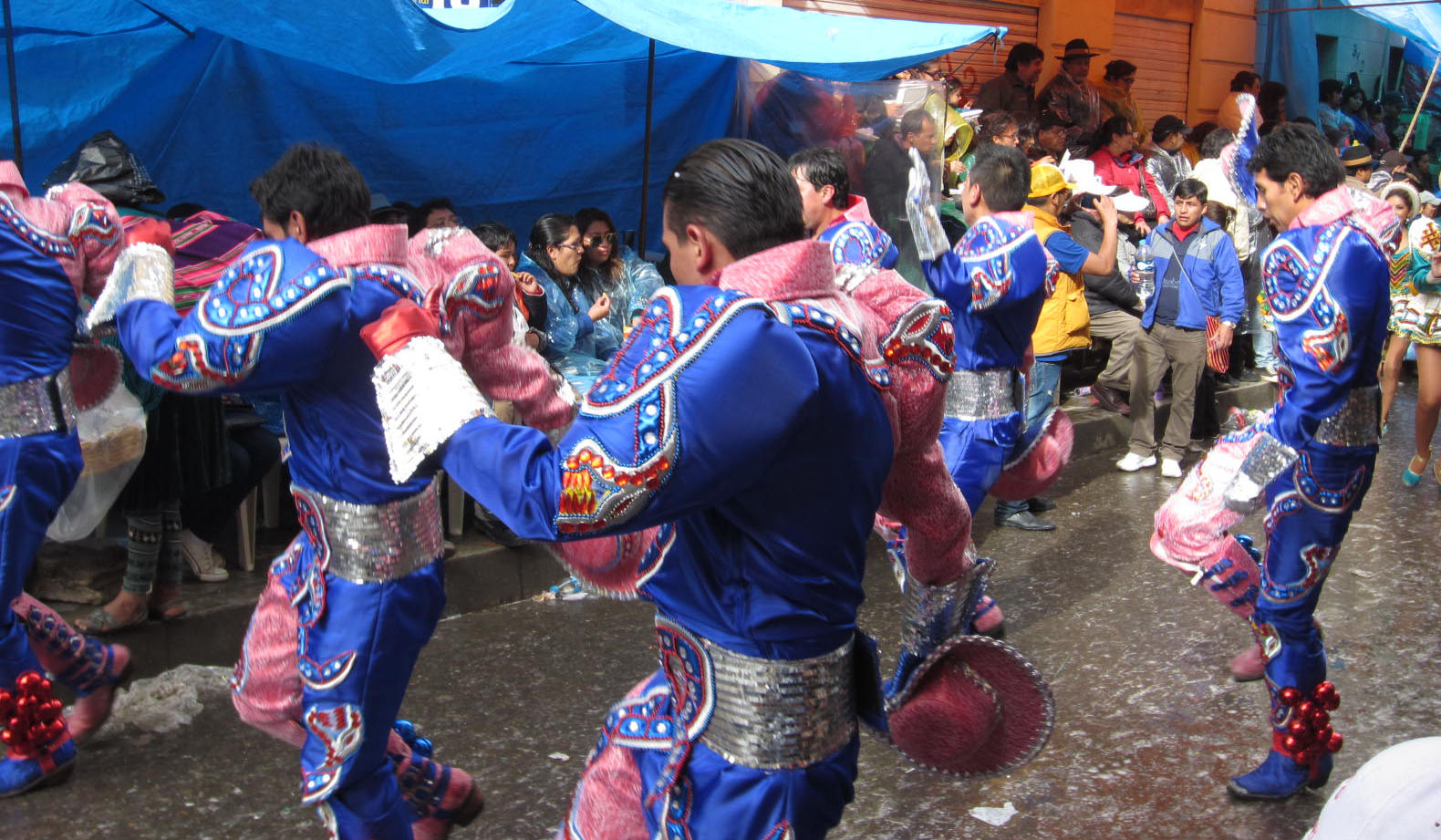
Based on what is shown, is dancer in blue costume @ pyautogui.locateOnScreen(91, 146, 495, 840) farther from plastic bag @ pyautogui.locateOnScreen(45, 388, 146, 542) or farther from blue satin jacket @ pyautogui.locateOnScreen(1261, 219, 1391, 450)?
blue satin jacket @ pyautogui.locateOnScreen(1261, 219, 1391, 450)

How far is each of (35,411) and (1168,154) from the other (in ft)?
Result: 31.1

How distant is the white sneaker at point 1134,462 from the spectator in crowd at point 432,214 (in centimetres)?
455

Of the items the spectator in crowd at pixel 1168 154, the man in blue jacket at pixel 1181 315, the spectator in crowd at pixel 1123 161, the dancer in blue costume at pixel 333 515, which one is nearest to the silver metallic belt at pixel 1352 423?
the dancer in blue costume at pixel 333 515

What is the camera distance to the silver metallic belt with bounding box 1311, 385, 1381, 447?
147 inches

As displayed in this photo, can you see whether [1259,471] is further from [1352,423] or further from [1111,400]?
[1111,400]

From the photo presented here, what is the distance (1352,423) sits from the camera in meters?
3.76

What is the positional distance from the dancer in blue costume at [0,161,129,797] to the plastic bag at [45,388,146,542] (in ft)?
1.33

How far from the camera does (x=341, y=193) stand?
2971 millimetres

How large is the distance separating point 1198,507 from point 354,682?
262 centimetres

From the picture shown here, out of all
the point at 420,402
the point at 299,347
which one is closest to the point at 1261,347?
the point at 299,347

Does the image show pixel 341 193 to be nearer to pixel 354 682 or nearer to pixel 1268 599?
pixel 354 682

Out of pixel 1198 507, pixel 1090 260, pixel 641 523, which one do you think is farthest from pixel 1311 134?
pixel 1090 260

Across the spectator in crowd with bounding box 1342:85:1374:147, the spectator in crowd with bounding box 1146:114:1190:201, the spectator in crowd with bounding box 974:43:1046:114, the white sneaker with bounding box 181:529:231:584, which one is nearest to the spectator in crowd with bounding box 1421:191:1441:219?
the spectator in crowd with bounding box 1146:114:1190:201

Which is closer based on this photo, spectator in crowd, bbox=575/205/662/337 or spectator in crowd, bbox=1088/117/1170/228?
spectator in crowd, bbox=575/205/662/337
